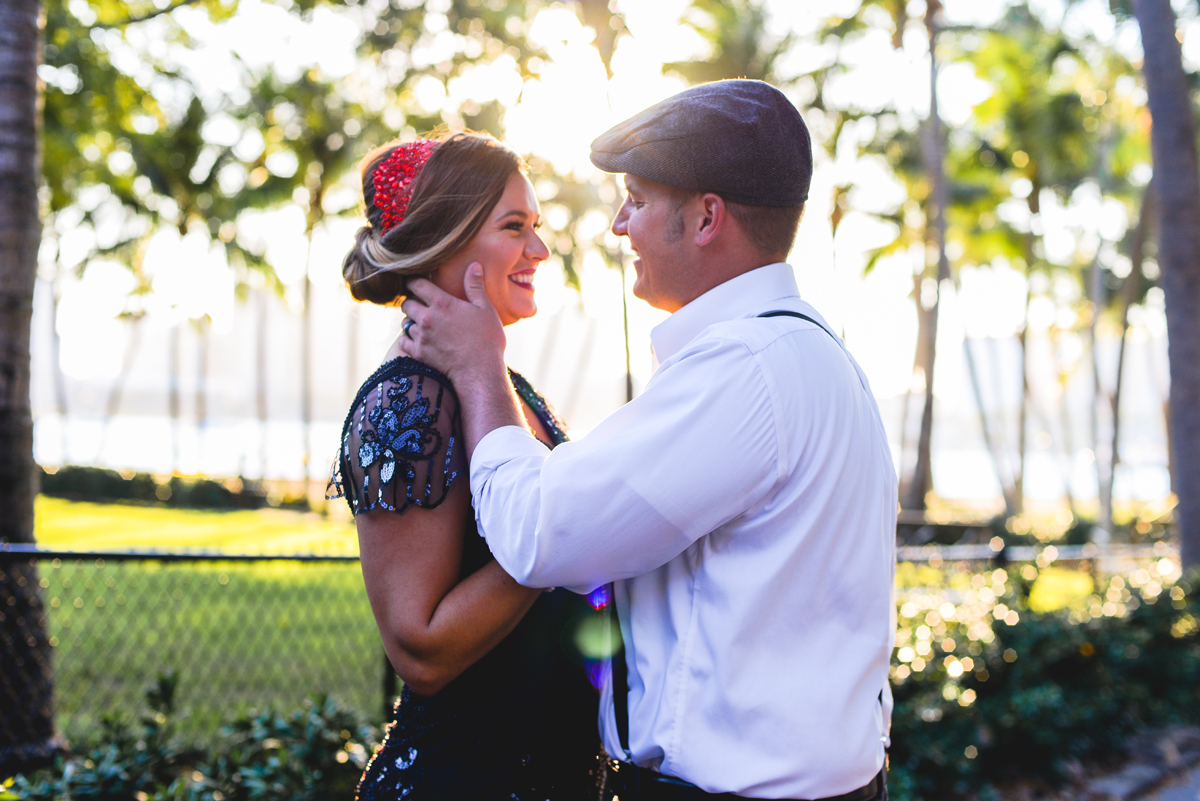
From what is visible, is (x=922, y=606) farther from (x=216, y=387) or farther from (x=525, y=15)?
(x=216, y=387)

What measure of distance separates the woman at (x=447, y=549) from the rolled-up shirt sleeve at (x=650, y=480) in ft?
0.90

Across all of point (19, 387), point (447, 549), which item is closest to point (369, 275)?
point (447, 549)

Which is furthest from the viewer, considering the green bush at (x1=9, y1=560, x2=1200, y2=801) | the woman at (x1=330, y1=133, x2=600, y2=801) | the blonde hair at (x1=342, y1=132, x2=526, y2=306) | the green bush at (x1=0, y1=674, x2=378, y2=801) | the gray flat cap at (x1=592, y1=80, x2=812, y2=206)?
Answer: the green bush at (x1=9, y1=560, x2=1200, y2=801)

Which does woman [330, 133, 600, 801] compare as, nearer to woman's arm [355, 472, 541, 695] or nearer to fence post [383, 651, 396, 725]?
woman's arm [355, 472, 541, 695]

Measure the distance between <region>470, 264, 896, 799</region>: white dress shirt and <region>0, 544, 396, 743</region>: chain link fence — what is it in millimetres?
2814

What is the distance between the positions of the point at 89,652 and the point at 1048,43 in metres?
26.2

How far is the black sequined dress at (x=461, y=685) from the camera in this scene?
1732mm

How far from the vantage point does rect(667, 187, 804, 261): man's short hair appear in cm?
168

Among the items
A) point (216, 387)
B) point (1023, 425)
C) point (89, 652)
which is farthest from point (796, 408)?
point (216, 387)

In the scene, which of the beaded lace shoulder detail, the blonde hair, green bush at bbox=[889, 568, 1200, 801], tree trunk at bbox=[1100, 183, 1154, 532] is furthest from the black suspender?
tree trunk at bbox=[1100, 183, 1154, 532]

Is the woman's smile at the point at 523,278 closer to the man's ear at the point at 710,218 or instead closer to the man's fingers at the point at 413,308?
the man's fingers at the point at 413,308

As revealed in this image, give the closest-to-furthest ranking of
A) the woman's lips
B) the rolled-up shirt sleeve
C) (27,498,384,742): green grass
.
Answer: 1. the rolled-up shirt sleeve
2. the woman's lips
3. (27,498,384,742): green grass

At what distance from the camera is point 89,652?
320 inches

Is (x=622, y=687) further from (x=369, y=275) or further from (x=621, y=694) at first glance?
(x=369, y=275)
